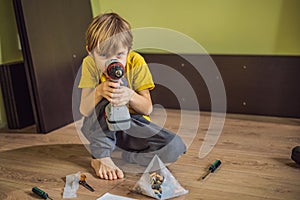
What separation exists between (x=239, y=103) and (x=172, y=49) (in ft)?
1.47

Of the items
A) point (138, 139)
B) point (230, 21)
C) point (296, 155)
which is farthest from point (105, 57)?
point (230, 21)

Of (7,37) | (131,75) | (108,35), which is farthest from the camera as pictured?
(7,37)

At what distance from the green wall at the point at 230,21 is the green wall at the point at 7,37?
2.00 ft

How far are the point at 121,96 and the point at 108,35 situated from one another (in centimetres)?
20

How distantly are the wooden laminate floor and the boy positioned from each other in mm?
55

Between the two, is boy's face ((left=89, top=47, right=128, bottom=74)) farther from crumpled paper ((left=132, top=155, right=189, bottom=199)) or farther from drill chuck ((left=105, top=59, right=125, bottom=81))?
crumpled paper ((left=132, top=155, right=189, bottom=199))

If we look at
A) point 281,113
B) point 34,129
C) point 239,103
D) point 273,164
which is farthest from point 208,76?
point 34,129

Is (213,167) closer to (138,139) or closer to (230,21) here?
(138,139)

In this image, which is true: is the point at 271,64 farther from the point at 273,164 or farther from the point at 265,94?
the point at 273,164

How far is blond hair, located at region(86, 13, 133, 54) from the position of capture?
1.23 metres

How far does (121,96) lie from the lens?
1.24m

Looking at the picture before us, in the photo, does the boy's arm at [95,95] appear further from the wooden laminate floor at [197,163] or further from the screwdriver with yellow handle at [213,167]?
the screwdriver with yellow handle at [213,167]

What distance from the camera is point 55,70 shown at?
1800 mm

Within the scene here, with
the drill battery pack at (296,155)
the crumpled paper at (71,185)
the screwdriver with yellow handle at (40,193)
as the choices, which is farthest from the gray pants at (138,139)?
the drill battery pack at (296,155)
